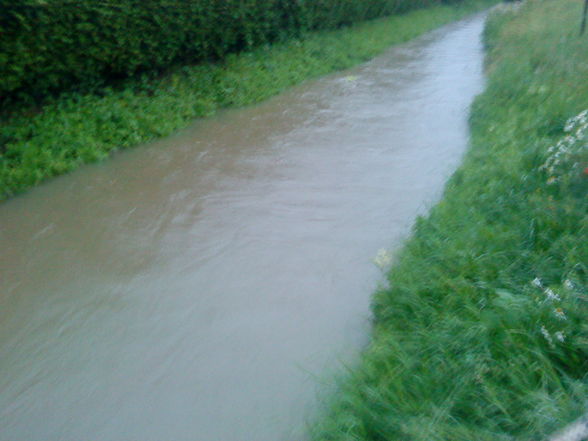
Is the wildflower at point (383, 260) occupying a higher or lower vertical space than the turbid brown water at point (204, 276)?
lower

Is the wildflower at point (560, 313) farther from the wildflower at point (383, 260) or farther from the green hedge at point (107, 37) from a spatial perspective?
the green hedge at point (107, 37)

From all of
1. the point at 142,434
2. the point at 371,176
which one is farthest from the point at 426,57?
the point at 142,434

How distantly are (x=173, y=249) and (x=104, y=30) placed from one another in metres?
5.23

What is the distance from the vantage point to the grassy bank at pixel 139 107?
816 centimetres

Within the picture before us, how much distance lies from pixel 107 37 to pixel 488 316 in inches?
332

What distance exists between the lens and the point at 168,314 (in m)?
5.02

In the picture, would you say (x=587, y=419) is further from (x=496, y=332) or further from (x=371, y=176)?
(x=371, y=176)

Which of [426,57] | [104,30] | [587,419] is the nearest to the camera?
[587,419]

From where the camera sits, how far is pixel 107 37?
9.63m

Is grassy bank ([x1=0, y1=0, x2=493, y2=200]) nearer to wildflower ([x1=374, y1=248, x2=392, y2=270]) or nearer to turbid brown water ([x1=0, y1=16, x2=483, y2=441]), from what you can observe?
turbid brown water ([x1=0, y1=16, x2=483, y2=441])

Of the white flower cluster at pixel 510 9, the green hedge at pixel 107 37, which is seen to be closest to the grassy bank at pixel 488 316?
the green hedge at pixel 107 37

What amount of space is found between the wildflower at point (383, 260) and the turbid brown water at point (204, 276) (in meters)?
0.12

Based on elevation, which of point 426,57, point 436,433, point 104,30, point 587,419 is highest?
point 104,30

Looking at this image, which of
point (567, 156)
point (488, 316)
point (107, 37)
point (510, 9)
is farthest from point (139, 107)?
point (510, 9)
